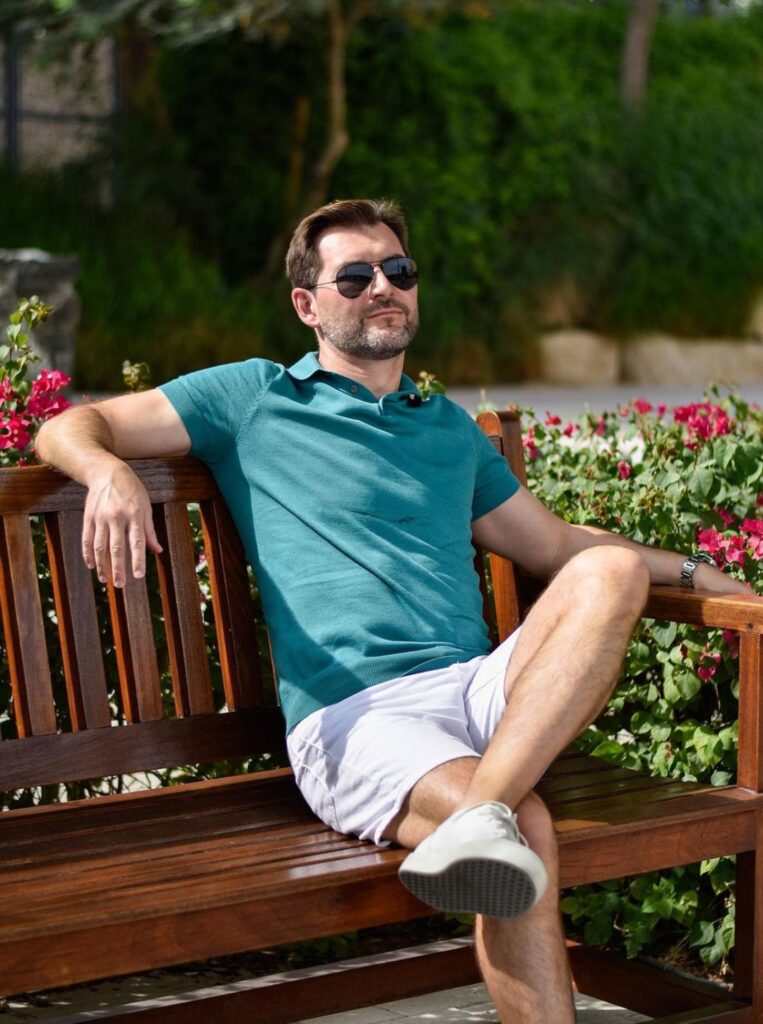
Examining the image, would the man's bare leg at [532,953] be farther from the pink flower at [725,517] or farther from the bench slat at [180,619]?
the pink flower at [725,517]

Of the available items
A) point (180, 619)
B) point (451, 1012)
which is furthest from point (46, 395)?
point (451, 1012)

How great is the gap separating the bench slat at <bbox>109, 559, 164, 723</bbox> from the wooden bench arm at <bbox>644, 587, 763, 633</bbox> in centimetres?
98

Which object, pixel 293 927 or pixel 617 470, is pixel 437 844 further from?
pixel 617 470

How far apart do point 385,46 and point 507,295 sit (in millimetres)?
3062

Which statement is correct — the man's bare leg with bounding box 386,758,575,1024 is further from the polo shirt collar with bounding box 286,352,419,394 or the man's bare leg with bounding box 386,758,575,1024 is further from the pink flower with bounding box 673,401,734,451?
the pink flower with bounding box 673,401,734,451

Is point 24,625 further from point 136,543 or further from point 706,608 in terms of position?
point 706,608

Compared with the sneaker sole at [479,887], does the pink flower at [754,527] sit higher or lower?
higher

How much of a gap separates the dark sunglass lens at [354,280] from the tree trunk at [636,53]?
1703cm

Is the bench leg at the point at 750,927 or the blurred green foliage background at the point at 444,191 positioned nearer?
the bench leg at the point at 750,927

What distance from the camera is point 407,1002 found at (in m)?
3.61

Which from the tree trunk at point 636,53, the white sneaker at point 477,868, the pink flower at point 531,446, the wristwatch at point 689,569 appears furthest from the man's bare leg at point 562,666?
the tree trunk at point 636,53

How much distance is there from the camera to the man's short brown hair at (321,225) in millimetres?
3398

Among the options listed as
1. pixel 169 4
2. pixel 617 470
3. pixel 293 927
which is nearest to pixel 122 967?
pixel 293 927

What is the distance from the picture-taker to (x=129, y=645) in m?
3.15
